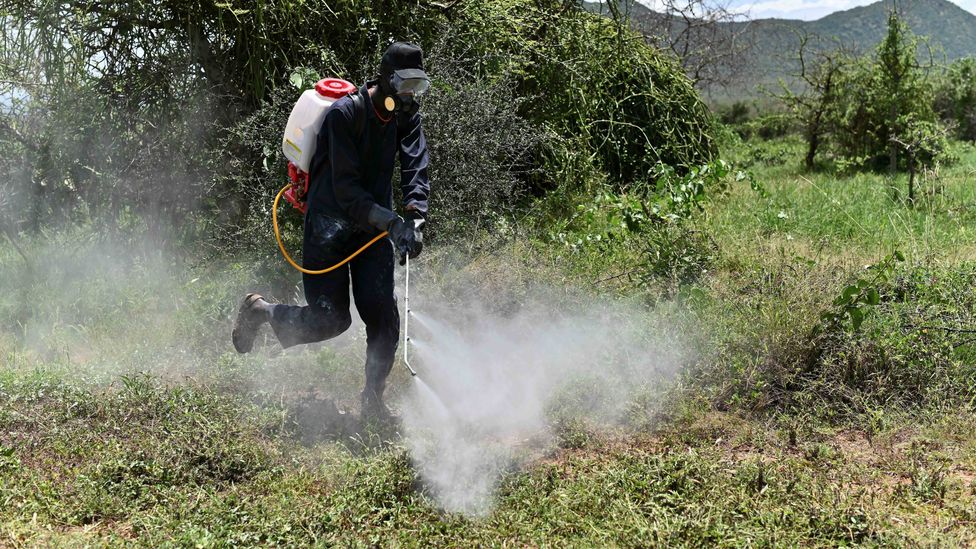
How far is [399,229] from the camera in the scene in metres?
3.84

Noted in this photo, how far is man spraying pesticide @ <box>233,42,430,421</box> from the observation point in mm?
3861

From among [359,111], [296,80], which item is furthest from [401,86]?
[296,80]

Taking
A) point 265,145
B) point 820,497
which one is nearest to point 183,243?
point 265,145

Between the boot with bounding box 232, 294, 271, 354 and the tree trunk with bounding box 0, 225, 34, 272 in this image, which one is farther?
the tree trunk with bounding box 0, 225, 34, 272

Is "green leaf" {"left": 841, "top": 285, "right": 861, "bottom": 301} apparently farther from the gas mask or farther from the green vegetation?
the gas mask

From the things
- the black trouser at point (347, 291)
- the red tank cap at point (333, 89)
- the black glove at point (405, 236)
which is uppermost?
the red tank cap at point (333, 89)

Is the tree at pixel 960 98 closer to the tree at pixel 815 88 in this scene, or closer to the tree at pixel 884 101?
the tree at pixel 884 101

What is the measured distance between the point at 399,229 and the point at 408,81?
0.67 meters

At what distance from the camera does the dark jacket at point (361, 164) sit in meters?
3.87

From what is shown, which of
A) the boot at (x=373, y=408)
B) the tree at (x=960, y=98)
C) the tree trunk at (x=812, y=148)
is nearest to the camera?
the boot at (x=373, y=408)

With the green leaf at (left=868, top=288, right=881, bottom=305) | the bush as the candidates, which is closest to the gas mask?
the green leaf at (left=868, top=288, right=881, bottom=305)

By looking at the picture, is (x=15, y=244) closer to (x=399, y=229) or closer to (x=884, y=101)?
(x=399, y=229)

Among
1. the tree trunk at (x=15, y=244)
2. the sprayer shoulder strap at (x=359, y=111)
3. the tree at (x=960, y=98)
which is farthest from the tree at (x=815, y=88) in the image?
the tree trunk at (x=15, y=244)

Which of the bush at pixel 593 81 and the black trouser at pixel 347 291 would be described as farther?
the bush at pixel 593 81
